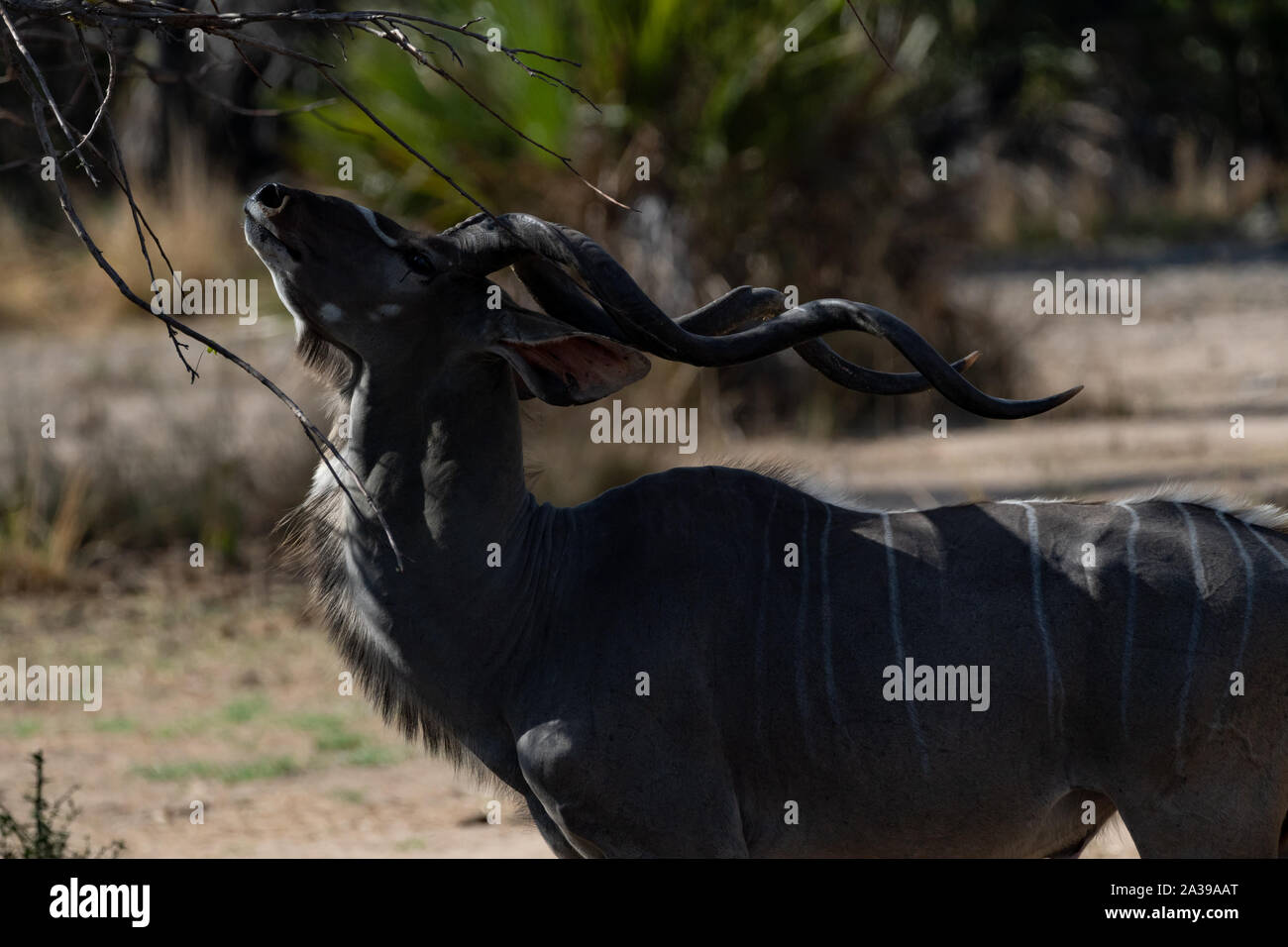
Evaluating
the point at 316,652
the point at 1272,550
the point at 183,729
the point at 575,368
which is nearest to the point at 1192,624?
the point at 1272,550

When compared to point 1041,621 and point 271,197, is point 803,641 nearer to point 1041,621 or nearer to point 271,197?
point 1041,621

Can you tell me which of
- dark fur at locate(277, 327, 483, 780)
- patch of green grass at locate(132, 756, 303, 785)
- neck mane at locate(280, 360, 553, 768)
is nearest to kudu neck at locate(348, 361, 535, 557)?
neck mane at locate(280, 360, 553, 768)

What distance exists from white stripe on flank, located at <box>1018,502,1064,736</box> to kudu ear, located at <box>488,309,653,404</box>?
2.98 ft

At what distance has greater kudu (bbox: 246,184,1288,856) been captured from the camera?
3.46 meters

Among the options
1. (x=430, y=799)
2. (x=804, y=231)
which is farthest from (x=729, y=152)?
(x=430, y=799)

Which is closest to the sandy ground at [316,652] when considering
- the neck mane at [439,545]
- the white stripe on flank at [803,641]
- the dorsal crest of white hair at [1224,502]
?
the neck mane at [439,545]

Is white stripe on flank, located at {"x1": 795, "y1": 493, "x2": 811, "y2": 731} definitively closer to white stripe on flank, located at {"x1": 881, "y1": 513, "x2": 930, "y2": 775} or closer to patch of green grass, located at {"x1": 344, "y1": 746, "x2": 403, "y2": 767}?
white stripe on flank, located at {"x1": 881, "y1": 513, "x2": 930, "y2": 775}

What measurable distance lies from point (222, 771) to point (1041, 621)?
4.29 metres

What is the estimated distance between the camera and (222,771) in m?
6.87

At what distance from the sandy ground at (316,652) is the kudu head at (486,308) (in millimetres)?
1086

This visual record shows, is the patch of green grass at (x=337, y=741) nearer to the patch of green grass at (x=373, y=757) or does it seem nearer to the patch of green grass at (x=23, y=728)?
the patch of green grass at (x=373, y=757)

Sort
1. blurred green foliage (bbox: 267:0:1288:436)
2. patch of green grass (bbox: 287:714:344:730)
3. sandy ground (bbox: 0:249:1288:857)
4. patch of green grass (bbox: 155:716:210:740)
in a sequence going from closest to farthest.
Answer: sandy ground (bbox: 0:249:1288:857) < patch of green grass (bbox: 155:716:210:740) < patch of green grass (bbox: 287:714:344:730) < blurred green foliage (bbox: 267:0:1288:436)

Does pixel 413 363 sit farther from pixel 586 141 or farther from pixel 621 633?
pixel 586 141
